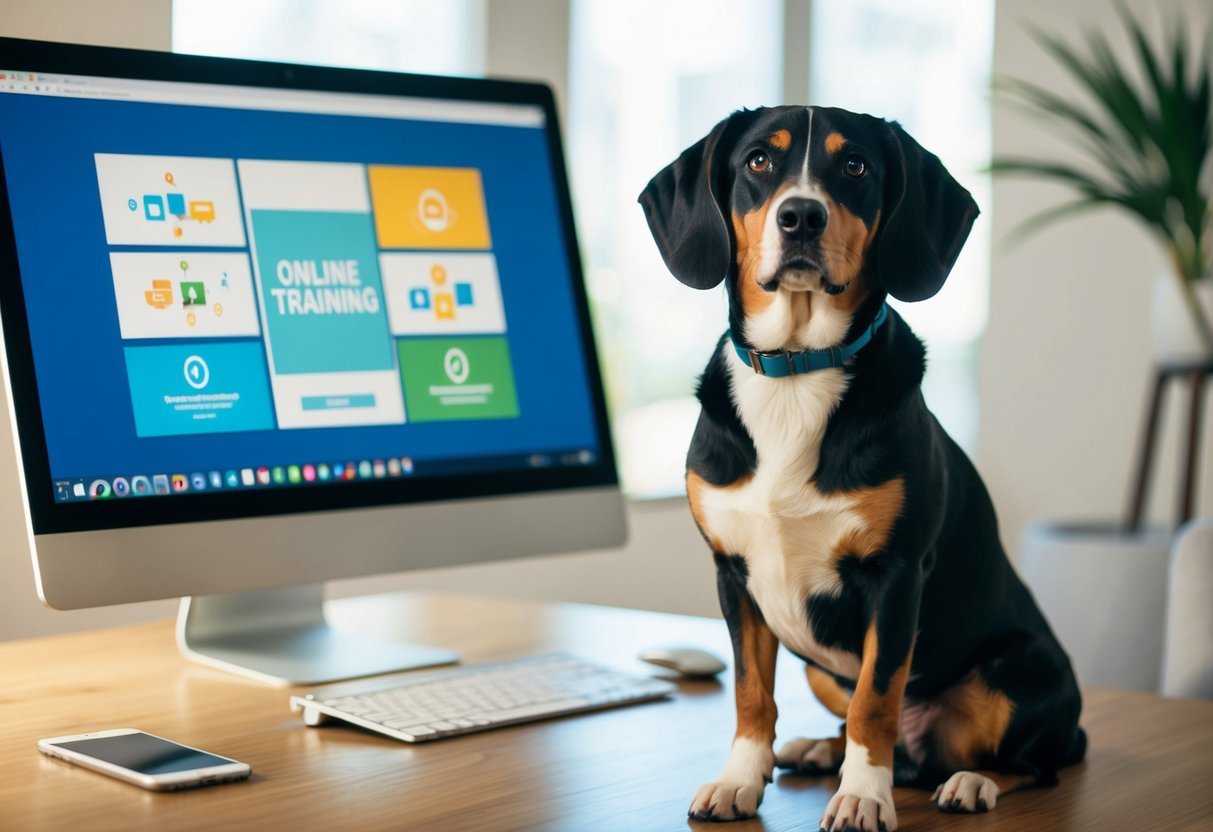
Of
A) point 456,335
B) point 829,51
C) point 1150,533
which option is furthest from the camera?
point 829,51

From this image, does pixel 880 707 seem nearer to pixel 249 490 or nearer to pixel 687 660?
pixel 687 660

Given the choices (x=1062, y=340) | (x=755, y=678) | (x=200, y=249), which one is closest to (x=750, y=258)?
(x=755, y=678)

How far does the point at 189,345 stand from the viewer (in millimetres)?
1153

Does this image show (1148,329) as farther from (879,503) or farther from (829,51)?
(879,503)

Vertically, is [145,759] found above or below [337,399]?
below

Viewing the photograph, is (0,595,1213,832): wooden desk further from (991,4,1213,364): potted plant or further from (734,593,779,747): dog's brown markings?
(991,4,1213,364): potted plant

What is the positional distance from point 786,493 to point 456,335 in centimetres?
59

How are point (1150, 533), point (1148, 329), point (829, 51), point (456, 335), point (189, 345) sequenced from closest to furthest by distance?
point (189, 345) → point (456, 335) → point (1150, 533) → point (1148, 329) → point (829, 51)

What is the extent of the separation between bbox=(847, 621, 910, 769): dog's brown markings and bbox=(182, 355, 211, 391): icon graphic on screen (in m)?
0.67

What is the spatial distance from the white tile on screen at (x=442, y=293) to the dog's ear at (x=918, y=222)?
614 millimetres

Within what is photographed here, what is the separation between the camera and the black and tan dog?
79 cm

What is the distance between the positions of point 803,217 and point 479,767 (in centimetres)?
47

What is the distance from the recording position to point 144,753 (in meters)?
0.93

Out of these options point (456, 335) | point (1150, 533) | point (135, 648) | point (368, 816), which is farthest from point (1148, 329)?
point (368, 816)
